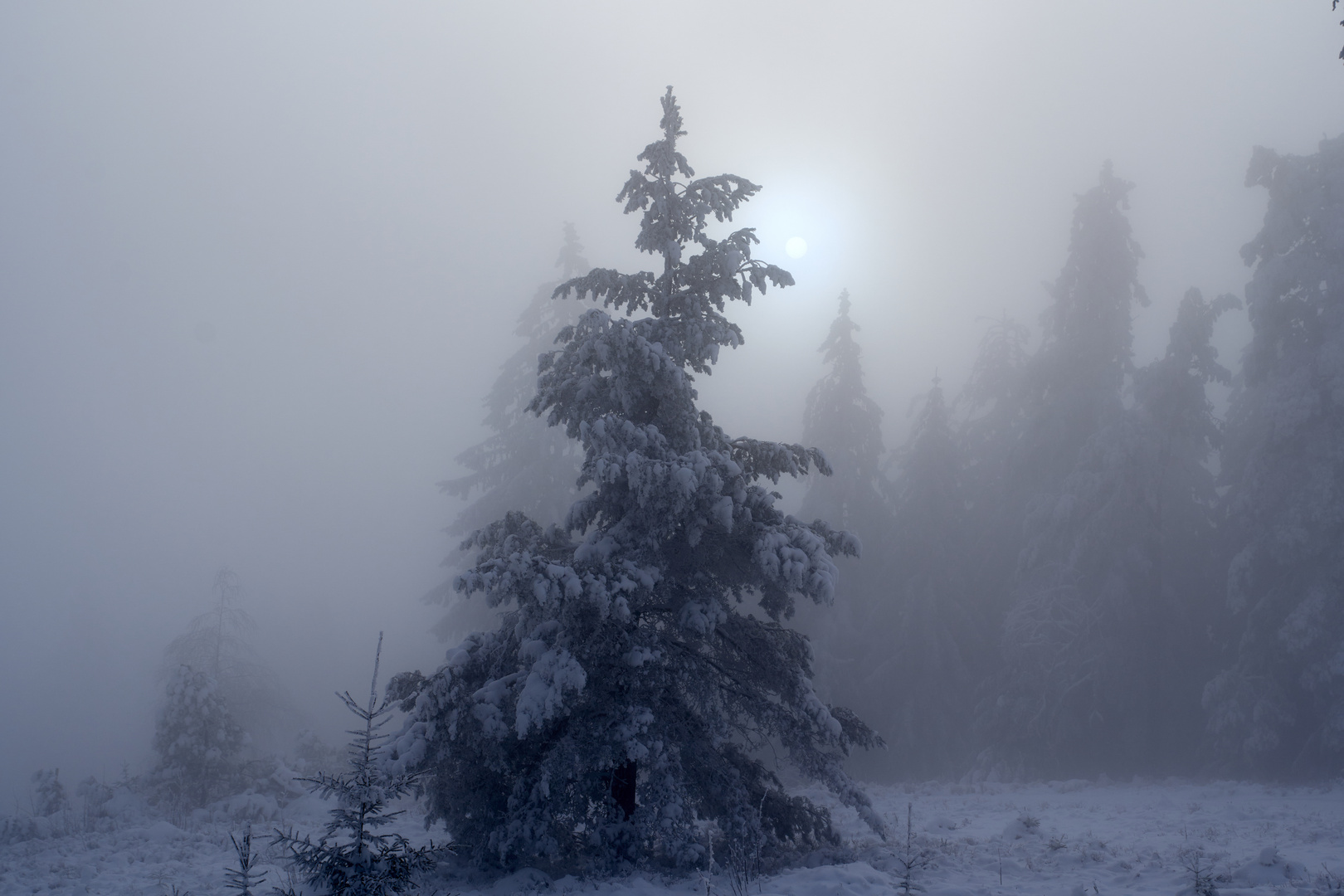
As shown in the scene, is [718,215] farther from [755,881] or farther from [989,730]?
[989,730]

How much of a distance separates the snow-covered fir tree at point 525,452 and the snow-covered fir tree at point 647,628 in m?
12.8

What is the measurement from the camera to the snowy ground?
27.2ft

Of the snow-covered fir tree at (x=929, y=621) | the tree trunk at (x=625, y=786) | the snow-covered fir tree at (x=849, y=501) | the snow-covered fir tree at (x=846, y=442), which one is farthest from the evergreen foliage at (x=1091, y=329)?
the tree trunk at (x=625, y=786)

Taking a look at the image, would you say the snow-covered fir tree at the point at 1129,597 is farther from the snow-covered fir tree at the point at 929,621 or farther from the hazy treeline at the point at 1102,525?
the snow-covered fir tree at the point at 929,621

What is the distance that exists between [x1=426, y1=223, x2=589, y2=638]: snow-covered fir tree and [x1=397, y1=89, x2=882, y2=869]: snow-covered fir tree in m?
12.8

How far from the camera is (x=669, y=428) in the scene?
10930 millimetres

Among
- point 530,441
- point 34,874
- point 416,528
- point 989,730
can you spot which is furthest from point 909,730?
point 416,528

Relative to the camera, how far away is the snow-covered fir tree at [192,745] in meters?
20.0

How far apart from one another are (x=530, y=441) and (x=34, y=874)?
1595 centimetres

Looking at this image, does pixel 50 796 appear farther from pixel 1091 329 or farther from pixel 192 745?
pixel 1091 329

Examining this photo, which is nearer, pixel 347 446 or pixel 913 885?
pixel 913 885

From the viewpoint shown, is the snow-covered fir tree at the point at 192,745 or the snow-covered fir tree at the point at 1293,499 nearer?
the snow-covered fir tree at the point at 1293,499

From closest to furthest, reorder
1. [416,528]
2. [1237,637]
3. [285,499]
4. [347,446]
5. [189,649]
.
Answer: [1237,637], [189,649], [416,528], [285,499], [347,446]

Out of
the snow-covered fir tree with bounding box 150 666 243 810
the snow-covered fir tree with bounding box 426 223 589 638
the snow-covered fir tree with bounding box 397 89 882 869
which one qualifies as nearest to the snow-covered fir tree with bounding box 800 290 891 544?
the snow-covered fir tree with bounding box 426 223 589 638
